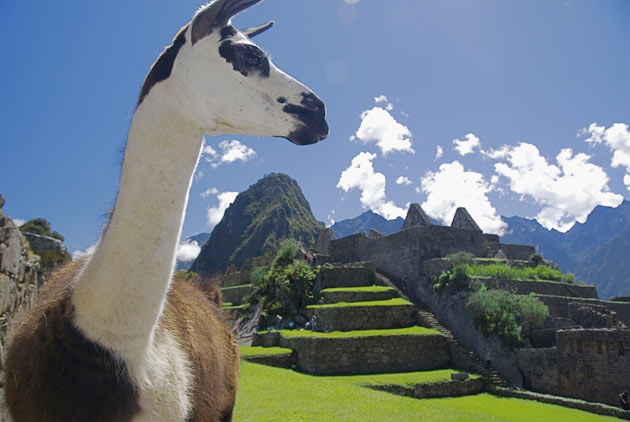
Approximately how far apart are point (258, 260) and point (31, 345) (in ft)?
89.2

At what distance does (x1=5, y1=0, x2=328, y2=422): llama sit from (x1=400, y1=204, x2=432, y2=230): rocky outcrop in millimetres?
24396

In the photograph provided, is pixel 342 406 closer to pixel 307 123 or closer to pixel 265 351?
pixel 307 123

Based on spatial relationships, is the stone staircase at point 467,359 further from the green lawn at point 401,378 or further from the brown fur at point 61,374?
the brown fur at point 61,374

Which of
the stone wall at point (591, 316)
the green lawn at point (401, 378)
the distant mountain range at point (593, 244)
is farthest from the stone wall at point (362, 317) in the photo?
the distant mountain range at point (593, 244)

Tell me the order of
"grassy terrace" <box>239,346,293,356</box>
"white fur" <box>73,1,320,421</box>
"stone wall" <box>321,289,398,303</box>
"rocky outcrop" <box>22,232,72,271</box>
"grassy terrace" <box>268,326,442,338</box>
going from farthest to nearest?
"stone wall" <box>321,289,398,303</box>, "grassy terrace" <box>268,326,442,338</box>, "grassy terrace" <box>239,346,293,356</box>, "rocky outcrop" <box>22,232,72,271</box>, "white fur" <box>73,1,320,421</box>

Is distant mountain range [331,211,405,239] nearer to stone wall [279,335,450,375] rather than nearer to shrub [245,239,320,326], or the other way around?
shrub [245,239,320,326]

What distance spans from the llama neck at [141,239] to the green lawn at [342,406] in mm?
5070

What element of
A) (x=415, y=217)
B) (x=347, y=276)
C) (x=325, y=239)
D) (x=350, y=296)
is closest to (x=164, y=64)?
(x=350, y=296)

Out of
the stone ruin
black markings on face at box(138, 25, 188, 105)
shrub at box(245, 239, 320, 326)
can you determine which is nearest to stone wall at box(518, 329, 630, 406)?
the stone ruin

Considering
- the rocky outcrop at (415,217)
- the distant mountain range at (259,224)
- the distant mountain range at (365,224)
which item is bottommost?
the rocky outcrop at (415,217)

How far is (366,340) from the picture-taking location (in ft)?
46.8

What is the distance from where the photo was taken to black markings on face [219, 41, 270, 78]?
5.42ft

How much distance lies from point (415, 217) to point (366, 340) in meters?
13.3

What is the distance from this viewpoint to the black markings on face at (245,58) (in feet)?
5.42
